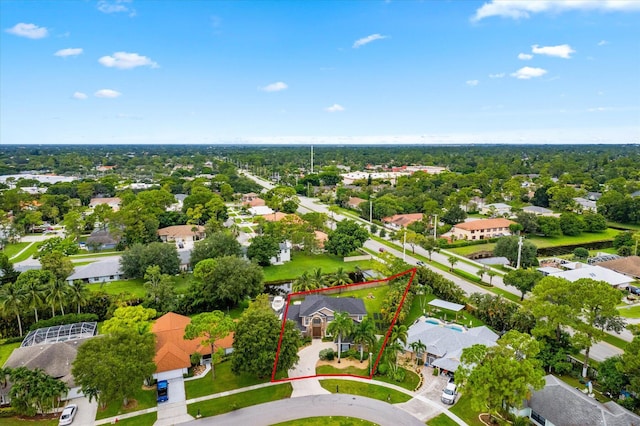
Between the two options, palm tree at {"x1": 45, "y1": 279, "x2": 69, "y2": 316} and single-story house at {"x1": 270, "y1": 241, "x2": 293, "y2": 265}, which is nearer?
palm tree at {"x1": 45, "y1": 279, "x2": 69, "y2": 316}

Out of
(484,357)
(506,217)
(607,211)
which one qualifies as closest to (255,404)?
(484,357)

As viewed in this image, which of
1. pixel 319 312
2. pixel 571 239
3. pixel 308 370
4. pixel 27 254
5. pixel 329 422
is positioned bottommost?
pixel 329 422

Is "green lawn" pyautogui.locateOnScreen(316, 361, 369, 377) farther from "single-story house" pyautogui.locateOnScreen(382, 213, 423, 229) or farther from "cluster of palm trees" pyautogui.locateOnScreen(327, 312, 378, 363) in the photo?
"single-story house" pyautogui.locateOnScreen(382, 213, 423, 229)

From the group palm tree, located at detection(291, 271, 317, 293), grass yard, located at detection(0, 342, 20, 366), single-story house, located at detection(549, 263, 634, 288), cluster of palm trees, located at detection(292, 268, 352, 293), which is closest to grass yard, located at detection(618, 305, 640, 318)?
single-story house, located at detection(549, 263, 634, 288)

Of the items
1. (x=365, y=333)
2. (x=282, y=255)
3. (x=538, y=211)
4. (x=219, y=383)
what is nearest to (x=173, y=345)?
(x=219, y=383)

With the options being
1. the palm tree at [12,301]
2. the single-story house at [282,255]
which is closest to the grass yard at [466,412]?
the single-story house at [282,255]

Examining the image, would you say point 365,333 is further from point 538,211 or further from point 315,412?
point 538,211
